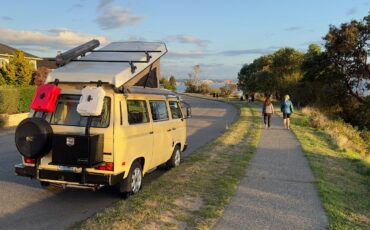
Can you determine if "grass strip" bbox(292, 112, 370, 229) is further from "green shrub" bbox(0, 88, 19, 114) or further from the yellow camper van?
"green shrub" bbox(0, 88, 19, 114)

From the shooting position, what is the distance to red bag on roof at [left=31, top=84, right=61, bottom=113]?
726cm

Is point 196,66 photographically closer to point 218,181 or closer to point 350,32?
point 350,32

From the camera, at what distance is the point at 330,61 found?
123 feet

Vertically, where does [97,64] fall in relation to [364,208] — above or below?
above

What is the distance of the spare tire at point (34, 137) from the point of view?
284 inches

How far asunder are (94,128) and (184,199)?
188cm

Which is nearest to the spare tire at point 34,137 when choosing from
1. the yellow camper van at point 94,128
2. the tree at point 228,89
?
the yellow camper van at point 94,128

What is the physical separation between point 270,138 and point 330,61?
23.2 metres

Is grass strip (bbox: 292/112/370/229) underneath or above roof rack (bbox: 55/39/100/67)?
underneath

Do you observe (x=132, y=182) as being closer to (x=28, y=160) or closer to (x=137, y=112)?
(x=137, y=112)

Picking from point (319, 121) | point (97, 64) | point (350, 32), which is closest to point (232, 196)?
point (97, 64)

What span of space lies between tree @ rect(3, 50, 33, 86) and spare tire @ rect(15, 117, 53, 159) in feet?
113

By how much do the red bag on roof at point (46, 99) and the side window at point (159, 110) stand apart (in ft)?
6.97

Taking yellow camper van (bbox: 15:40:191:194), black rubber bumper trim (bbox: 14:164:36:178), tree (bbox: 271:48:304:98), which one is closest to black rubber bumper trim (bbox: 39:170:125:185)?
yellow camper van (bbox: 15:40:191:194)
